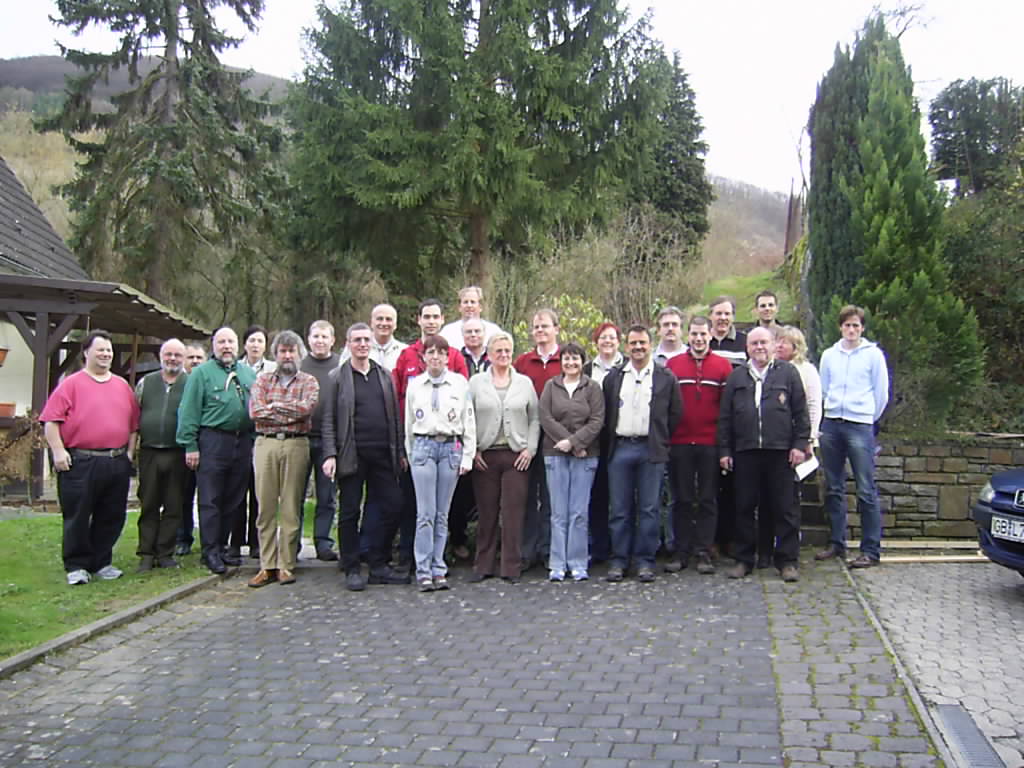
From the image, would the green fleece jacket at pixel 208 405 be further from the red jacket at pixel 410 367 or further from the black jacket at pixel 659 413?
the black jacket at pixel 659 413

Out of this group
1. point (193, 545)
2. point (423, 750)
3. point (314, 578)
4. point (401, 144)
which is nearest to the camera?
point (423, 750)

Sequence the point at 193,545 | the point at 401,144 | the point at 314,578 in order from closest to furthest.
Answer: the point at 314,578 < the point at 193,545 < the point at 401,144

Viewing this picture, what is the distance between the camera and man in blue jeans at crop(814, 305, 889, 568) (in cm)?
774

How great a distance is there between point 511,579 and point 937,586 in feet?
10.3

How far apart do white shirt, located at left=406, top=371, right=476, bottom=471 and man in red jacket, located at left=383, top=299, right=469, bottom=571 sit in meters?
0.25

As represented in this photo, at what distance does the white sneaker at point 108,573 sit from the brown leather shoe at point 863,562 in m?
5.74

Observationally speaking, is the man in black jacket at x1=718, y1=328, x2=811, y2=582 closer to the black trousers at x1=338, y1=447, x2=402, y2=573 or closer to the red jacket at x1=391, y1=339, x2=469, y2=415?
the red jacket at x1=391, y1=339, x2=469, y2=415

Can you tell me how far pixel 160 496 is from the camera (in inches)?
313

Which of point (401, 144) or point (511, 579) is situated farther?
point (401, 144)

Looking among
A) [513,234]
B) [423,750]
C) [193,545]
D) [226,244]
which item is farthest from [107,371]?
[226,244]

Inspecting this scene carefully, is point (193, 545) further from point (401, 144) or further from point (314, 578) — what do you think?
point (401, 144)

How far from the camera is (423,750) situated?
4.10 meters

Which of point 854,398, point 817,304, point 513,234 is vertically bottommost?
point 854,398

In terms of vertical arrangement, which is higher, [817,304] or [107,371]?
[817,304]
